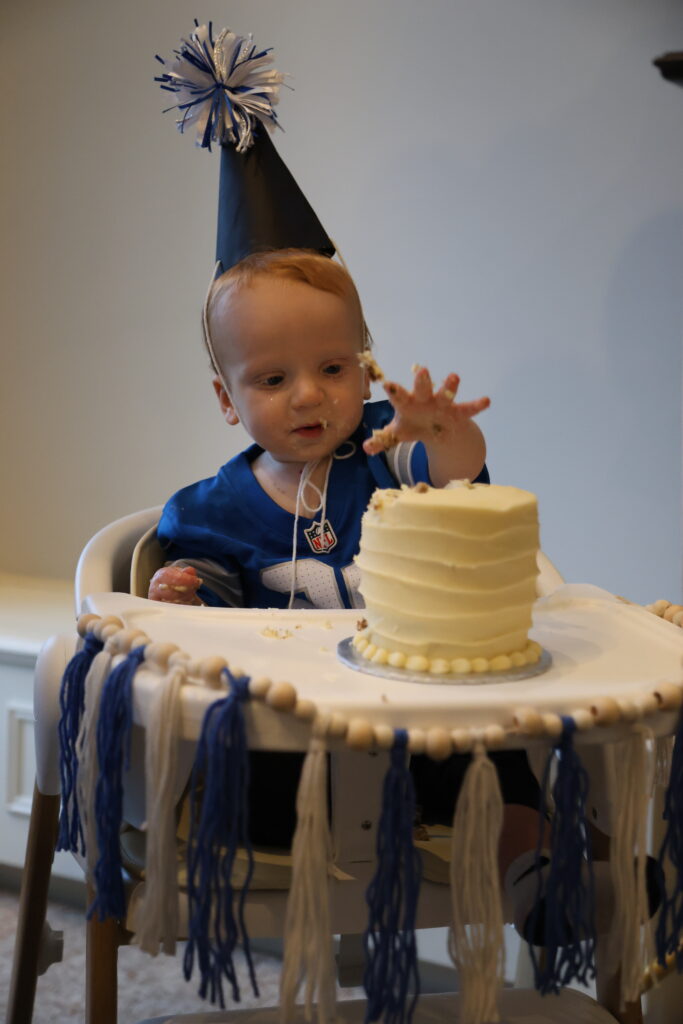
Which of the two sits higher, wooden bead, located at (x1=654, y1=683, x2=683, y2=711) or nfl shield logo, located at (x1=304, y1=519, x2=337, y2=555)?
nfl shield logo, located at (x1=304, y1=519, x2=337, y2=555)

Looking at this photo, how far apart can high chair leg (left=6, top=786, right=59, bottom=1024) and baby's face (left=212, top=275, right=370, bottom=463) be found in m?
0.39

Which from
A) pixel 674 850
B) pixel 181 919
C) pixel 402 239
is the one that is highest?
pixel 402 239

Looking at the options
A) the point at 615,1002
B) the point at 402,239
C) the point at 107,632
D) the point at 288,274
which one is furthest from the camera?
the point at 402,239

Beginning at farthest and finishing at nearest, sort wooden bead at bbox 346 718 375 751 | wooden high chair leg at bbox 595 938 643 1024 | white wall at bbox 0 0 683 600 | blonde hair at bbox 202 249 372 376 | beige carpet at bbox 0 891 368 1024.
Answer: white wall at bbox 0 0 683 600
beige carpet at bbox 0 891 368 1024
blonde hair at bbox 202 249 372 376
wooden high chair leg at bbox 595 938 643 1024
wooden bead at bbox 346 718 375 751

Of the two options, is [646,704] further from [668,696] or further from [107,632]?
[107,632]

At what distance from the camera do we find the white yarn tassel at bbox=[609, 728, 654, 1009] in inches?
25.4

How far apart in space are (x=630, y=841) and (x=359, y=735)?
19cm

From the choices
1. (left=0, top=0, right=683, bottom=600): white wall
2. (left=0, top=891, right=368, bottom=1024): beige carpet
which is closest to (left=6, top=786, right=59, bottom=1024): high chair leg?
(left=0, top=891, right=368, bottom=1024): beige carpet

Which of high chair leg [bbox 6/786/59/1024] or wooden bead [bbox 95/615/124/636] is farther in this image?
high chair leg [bbox 6/786/59/1024]

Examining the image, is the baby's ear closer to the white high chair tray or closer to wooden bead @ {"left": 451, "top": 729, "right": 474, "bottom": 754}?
the white high chair tray

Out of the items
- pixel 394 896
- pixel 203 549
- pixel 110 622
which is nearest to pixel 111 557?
pixel 203 549

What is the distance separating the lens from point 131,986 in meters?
1.38

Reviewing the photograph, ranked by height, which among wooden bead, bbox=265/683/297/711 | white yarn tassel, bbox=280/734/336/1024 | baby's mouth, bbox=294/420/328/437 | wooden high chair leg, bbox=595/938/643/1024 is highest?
baby's mouth, bbox=294/420/328/437

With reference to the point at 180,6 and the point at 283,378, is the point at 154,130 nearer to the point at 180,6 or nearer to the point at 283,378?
the point at 180,6
